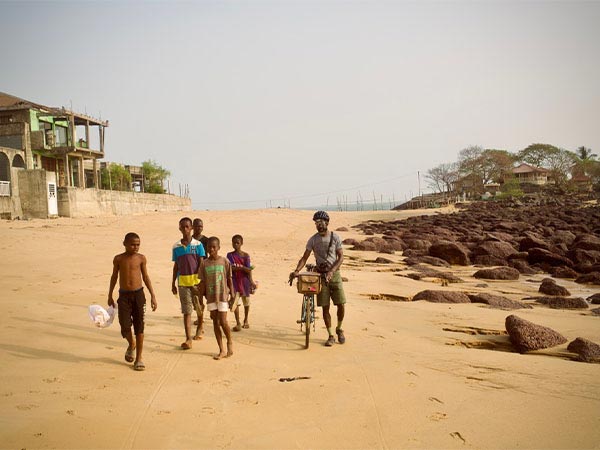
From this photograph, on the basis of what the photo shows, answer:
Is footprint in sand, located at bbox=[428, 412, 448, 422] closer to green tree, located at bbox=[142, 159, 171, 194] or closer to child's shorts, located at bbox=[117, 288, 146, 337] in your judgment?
child's shorts, located at bbox=[117, 288, 146, 337]

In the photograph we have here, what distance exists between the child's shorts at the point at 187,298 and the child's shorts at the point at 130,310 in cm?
89

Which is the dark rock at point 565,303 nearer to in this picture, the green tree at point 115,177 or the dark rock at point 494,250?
the dark rock at point 494,250

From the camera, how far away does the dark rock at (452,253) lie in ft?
57.0

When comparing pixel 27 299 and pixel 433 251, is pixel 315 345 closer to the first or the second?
pixel 27 299

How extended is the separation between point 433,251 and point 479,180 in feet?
197

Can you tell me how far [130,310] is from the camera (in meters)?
5.55

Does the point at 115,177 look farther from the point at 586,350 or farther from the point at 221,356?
the point at 586,350

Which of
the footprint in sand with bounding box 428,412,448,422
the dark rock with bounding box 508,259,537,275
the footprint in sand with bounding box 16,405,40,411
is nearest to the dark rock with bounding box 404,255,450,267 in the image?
the dark rock with bounding box 508,259,537,275

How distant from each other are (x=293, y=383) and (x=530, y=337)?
12.7ft

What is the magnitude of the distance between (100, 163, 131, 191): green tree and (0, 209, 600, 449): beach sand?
37.4m

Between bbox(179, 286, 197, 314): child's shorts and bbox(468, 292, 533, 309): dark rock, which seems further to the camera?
bbox(468, 292, 533, 309): dark rock

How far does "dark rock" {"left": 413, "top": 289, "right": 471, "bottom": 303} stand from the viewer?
995 centimetres

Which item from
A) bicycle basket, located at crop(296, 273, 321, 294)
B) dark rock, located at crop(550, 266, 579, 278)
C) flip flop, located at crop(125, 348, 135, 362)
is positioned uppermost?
bicycle basket, located at crop(296, 273, 321, 294)

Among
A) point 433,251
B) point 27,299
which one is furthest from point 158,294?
point 433,251
